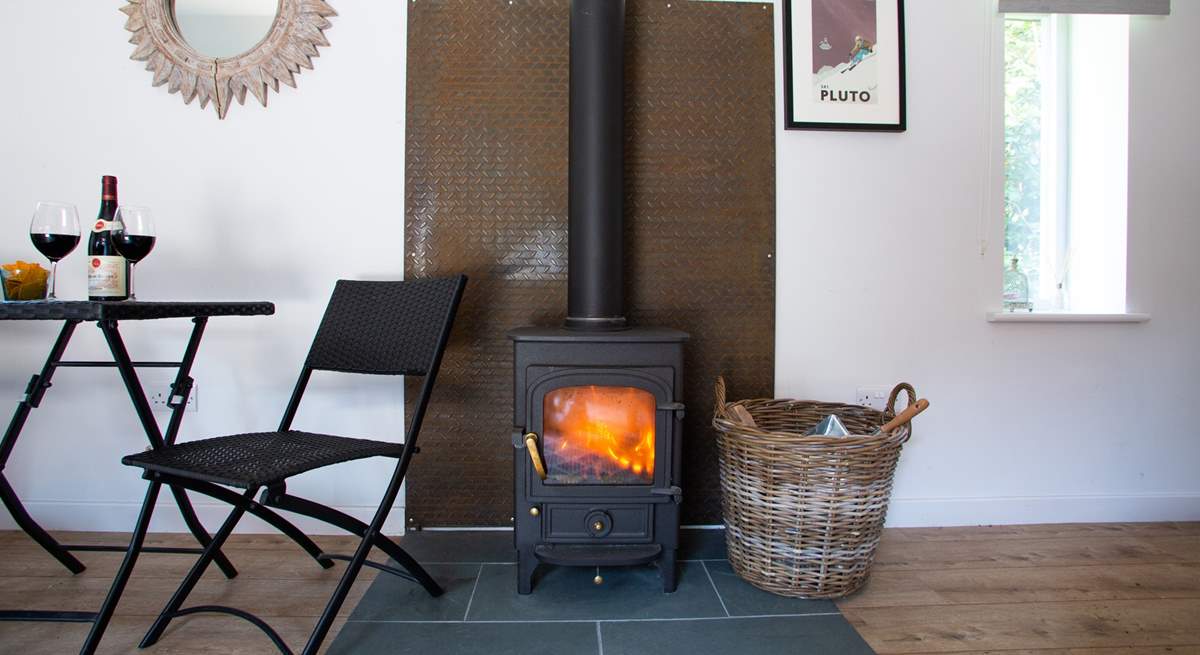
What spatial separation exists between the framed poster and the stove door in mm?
1177

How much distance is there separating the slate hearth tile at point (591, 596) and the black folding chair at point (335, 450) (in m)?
0.18

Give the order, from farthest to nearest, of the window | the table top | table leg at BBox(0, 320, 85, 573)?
the window
table leg at BBox(0, 320, 85, 573)
the table top

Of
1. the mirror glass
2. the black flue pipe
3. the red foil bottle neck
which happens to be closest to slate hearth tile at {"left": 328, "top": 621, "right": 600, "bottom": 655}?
the black flue pipe

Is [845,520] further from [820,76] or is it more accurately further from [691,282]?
[820,76]

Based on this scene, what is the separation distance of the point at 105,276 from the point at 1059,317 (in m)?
2.92

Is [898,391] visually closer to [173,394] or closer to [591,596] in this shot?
[591,596]

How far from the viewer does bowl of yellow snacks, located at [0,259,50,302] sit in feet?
5.46

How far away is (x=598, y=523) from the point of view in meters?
1.85

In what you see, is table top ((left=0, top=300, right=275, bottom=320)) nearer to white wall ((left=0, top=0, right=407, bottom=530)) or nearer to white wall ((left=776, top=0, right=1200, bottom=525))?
→ white wall ((left=0, top=0, right=407, bottom=530))

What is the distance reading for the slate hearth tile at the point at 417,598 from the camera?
175cm

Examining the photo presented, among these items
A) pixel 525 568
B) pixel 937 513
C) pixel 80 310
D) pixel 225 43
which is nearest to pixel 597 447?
pixel 525 568

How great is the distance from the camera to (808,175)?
2377mm

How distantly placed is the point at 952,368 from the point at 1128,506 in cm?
84

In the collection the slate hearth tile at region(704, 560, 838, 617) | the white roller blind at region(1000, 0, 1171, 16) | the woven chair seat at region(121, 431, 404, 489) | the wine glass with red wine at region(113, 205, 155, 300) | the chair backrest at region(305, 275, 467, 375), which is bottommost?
the slate hearth tile at region(704, 560, 838, 617)
